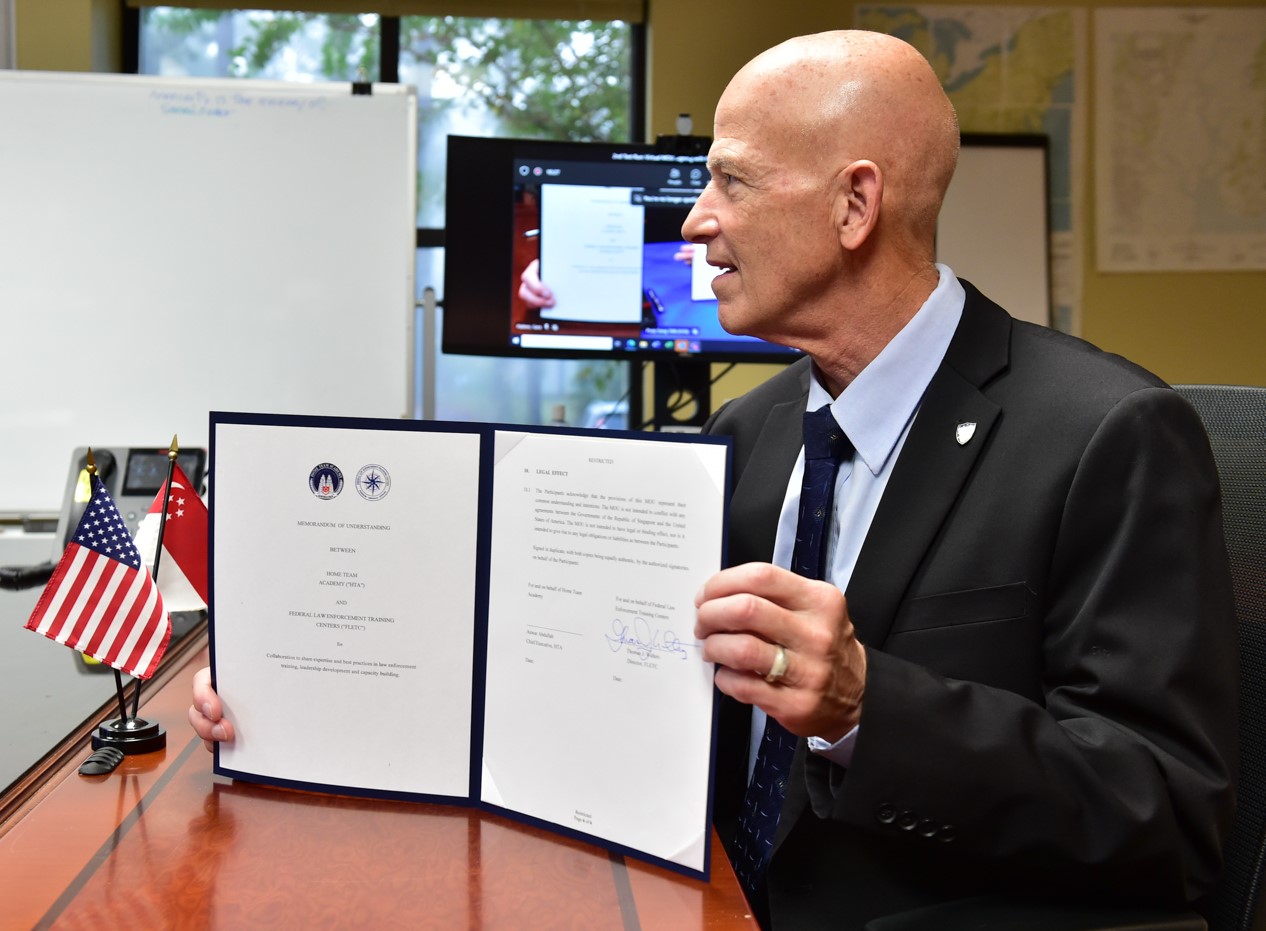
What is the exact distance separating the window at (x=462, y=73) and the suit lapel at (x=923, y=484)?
2.79 meters

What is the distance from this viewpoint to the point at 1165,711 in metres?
0.88

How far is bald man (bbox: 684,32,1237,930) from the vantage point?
83 centimetres

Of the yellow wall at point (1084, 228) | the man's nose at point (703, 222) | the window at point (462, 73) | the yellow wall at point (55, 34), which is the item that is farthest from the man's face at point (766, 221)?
the yellow wall at point (55, 34)

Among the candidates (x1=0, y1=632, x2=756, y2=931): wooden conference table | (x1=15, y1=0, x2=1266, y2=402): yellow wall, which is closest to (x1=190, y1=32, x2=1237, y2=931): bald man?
(x1=0, y1=632, x2=756, y2=931): wooden conference table

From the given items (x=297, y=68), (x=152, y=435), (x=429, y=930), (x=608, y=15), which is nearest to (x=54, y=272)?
(x=152, y=435)

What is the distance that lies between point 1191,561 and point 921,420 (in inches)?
10.7

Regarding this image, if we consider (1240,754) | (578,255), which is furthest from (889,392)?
(578,255)

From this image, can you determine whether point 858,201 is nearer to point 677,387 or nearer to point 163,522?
point 163,522

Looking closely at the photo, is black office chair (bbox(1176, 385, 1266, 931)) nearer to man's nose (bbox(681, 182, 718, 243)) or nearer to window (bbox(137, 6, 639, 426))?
man's nose (bbox(681, 182, 718, 243))

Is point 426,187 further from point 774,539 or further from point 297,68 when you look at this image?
point 774,539

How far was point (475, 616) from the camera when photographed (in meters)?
0.98

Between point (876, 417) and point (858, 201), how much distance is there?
224 mm

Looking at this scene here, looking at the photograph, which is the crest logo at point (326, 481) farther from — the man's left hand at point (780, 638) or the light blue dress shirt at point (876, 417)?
the light blue dress shirt at point (876, 417)

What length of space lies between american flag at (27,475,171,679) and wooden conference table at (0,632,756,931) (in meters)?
0.12
